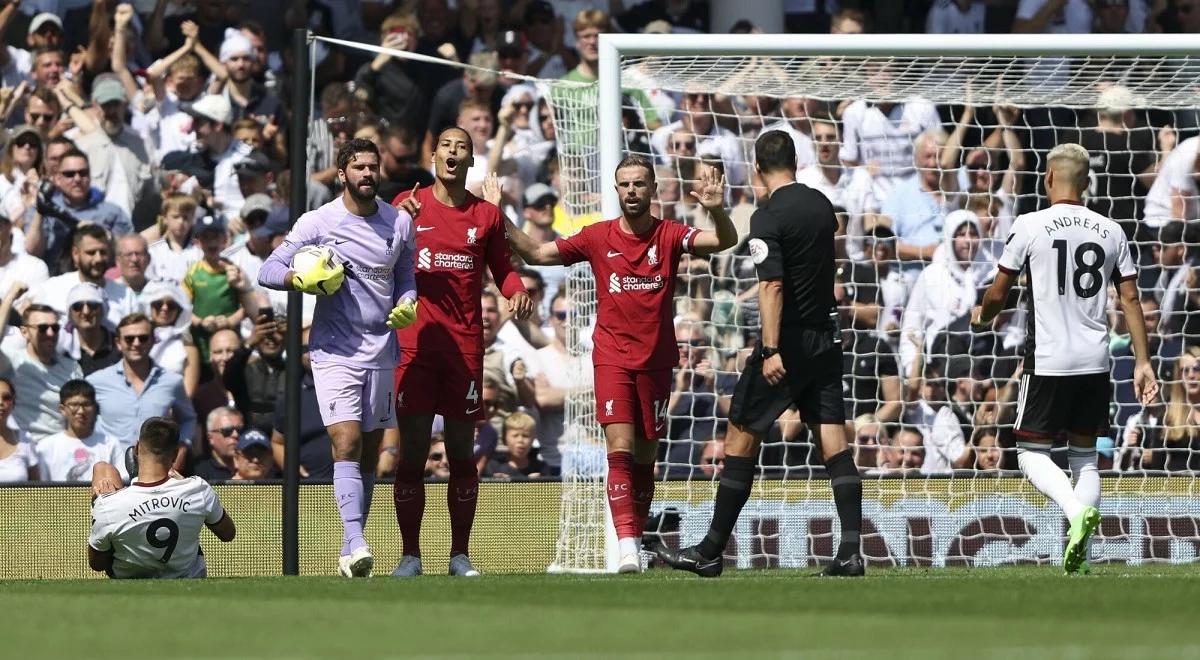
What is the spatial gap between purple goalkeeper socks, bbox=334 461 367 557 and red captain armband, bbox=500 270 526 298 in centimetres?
117

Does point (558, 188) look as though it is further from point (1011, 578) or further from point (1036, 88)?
point (1011, 578)

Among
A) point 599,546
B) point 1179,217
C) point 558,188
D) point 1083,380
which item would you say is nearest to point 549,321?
point 558,188

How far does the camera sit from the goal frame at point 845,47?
10.5m

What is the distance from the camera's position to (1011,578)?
8.00 meters

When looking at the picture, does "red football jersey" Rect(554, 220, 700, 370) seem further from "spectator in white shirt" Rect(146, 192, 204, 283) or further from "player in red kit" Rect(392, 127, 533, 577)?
"spectator in white shirt" Rect(146, 192, 204, 283)

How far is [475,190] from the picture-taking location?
13891 mm

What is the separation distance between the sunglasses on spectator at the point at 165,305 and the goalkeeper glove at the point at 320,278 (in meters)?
4.72

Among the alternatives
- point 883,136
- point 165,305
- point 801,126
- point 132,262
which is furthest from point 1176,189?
point 132,262

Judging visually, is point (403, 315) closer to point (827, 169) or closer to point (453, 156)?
point (453, 156)

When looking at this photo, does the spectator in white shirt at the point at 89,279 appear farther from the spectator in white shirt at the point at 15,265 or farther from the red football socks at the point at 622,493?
the red football socks at the point at 622,493

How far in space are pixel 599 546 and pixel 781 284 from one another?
8.97ft

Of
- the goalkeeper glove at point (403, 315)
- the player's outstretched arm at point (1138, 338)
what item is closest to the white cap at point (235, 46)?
the goalkeeper glove at point (403, 315)

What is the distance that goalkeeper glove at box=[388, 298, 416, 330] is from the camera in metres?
8.80

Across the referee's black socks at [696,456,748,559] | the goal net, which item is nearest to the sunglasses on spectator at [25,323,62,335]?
the goal net
